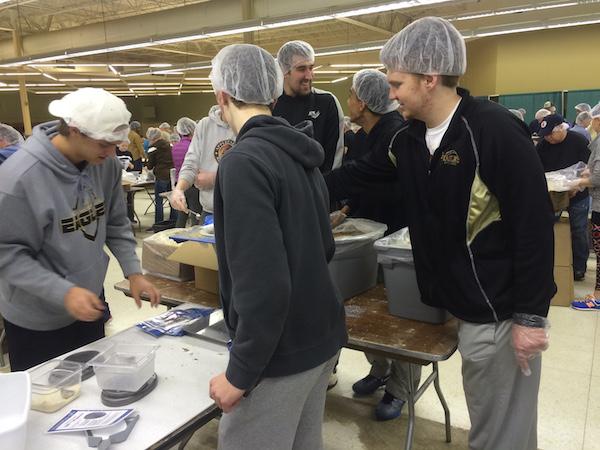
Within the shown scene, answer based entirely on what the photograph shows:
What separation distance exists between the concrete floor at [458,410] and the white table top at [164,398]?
0.92 metres

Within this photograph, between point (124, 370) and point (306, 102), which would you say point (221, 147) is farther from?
point (124, 370)

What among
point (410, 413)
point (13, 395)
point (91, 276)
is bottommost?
point (410, 413)

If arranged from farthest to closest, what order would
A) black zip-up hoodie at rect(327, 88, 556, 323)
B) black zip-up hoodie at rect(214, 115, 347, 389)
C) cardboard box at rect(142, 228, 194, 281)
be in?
cardboard box at rect(142, 228, 194, 281) → black zip-up hoodie at rect(327, 88, 556, 323) → black zip-up hoodie at rect(214, 115, 347, 389)

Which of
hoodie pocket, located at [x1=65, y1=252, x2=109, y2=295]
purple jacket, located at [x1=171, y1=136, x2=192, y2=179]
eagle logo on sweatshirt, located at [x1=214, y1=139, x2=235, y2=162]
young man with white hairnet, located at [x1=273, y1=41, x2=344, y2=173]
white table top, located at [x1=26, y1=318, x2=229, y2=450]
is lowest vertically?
white table top, located at [x1=26, y1=318, x2=229, y2=450]

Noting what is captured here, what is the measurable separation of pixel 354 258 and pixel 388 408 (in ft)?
3.07

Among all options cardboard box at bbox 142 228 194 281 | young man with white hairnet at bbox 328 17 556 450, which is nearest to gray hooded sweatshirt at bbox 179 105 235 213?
cardboard box at bbox 142 228 194 281

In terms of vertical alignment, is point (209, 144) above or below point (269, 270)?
above

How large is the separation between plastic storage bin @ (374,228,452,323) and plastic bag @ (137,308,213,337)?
670 millimetres

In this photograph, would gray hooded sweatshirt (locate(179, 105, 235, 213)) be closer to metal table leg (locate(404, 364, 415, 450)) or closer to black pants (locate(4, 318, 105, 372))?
black pants (locate(4, 318, 105, 372))

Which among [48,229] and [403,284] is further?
[403,284]

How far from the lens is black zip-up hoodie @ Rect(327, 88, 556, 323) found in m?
1.31

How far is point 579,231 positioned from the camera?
4426 millimetres

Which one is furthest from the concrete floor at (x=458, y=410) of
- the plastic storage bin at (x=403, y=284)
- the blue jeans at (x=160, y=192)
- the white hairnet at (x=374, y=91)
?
the blue jeans at (x=160, y=192)

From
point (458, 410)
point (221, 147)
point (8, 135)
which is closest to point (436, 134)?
point (458, 410)
